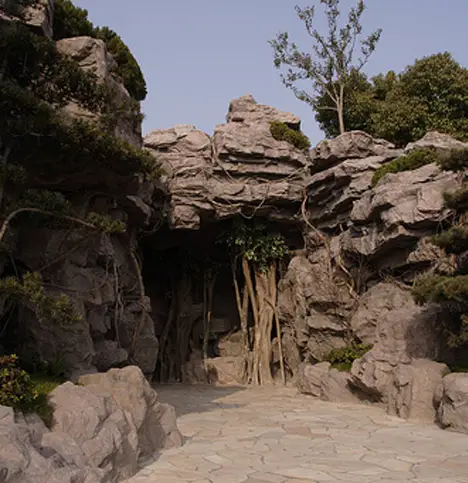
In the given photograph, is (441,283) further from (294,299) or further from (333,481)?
(294,299)

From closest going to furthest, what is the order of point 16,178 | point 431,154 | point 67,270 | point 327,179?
point 16,178
point 67,270
point 431,154
point 327,179

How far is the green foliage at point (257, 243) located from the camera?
15508 millimetres

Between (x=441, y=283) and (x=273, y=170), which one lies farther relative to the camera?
(x=273, y=170)

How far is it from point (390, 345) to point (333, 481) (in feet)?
18.3

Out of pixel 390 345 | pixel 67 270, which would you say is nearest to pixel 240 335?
pixel 390 345

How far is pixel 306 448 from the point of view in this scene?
21.3 feet

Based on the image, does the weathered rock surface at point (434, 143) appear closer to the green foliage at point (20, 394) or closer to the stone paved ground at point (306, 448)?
the stone paved ground at point (306, 448)

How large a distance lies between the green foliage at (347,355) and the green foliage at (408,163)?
12.8 ft

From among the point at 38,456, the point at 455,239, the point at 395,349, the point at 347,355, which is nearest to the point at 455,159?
the point at 455,239

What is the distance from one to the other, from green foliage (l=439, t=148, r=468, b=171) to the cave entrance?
689cm

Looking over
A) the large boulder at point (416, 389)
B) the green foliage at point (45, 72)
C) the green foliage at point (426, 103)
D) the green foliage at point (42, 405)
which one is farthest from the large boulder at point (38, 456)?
the green foliage at point (426, 103)

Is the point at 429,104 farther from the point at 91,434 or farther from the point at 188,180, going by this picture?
the point at 91,434

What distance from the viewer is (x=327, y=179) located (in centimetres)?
1405

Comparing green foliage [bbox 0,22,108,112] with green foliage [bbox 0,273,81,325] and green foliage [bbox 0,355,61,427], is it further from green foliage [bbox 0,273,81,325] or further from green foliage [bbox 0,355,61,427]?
green foliage [bbox 0,355,61,427]
